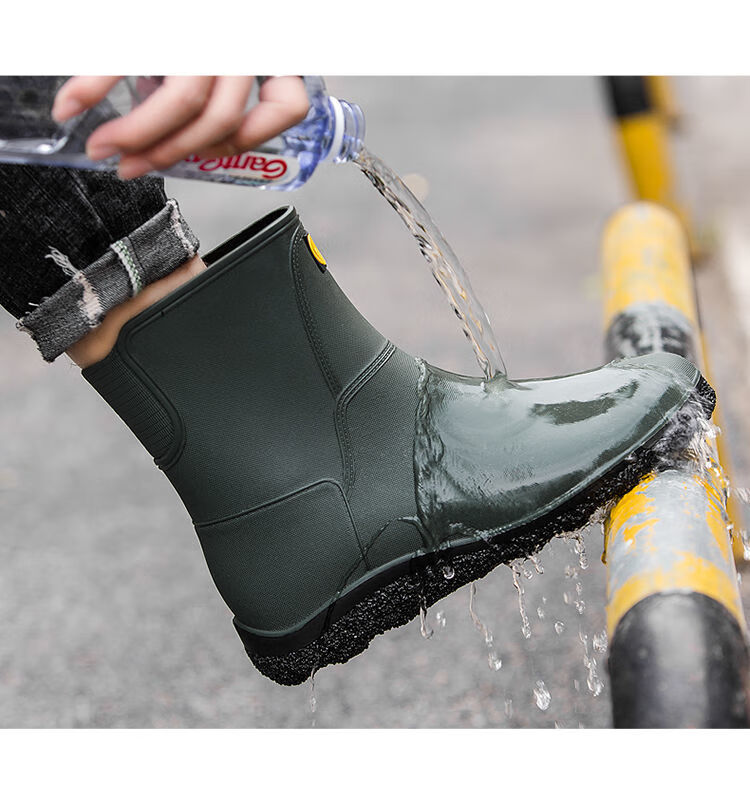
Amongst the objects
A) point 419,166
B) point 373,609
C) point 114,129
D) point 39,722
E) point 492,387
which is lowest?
point 419,166

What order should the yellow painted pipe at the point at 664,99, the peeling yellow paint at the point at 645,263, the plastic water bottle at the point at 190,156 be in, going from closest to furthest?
→ 1. the plastic water bottle at the point at 190,156
2. the peeling yellow paint at the point at 645,263
3. the yellow painted pipe at the point at 664,99

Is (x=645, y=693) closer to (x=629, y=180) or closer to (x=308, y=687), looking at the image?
(x=308, y=687)

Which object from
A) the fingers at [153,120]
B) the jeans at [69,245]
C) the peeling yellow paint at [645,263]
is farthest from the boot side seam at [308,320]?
the peeling yellow paint at [645,263]

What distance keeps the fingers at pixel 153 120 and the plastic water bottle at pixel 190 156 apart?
27mm

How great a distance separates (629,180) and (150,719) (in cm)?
148

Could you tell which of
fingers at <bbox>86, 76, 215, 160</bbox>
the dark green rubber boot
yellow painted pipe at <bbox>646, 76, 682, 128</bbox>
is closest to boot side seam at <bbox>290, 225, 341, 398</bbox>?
the dark green rubber boot

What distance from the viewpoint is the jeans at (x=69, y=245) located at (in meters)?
0.81

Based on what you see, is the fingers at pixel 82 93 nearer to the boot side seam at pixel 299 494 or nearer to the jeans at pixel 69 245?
the jeans at pixel 69 245

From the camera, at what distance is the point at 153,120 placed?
667 mm

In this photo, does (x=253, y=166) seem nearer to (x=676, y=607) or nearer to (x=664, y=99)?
(x=676, y=607)

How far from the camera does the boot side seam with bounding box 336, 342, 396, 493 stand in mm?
938

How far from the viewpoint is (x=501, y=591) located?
6.51 feet

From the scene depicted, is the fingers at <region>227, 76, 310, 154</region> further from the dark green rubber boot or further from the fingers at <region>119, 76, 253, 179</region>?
the dark green rubber boot
